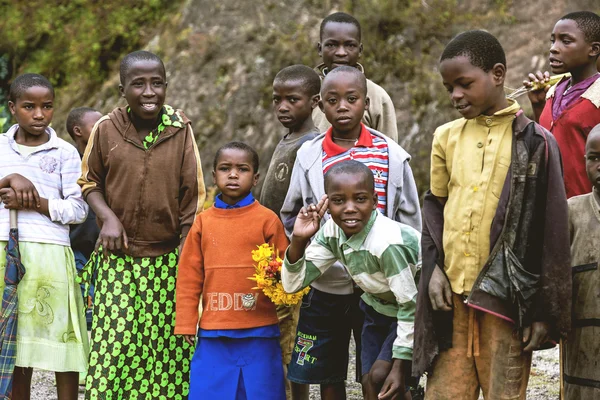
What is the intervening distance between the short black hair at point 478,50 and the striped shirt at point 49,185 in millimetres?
2308

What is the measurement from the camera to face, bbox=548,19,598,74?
4703 millimetres

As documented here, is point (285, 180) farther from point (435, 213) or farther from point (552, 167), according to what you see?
point (552, 167)

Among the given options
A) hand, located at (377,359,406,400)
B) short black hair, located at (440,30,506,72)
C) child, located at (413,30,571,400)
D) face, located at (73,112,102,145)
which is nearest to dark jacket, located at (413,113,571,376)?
child, located at (413,30,571,400)

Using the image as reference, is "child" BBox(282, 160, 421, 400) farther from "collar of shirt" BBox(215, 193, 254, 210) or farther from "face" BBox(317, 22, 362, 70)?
"face" BBox(317, 22, 362, 70)

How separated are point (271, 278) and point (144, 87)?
121 cm

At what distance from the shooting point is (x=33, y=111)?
4.69m

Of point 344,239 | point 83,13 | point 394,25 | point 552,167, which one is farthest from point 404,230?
point 83,13

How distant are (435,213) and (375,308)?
594 millimetres

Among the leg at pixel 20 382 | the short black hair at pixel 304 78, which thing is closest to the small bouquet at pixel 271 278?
the short black hair at pixel 304 78

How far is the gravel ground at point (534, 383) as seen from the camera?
5.47 meters

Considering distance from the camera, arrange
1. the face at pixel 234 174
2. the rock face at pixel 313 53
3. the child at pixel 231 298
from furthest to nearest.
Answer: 1. the rock face at pixel 313 53
2. the face at pixel 234 174
3. the child at pixel 231 298

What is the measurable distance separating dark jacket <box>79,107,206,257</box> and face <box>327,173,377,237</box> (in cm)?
98

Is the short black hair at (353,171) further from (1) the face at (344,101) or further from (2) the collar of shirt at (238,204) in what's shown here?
(2) the collar of shirt at (238,204)

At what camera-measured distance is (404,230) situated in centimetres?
389
